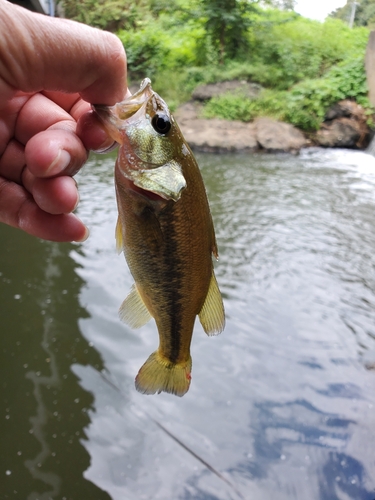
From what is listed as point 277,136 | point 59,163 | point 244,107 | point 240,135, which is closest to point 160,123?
point 59,163

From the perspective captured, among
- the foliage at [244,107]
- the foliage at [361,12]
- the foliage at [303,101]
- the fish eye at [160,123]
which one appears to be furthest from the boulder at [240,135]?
the foliage at [361,12]

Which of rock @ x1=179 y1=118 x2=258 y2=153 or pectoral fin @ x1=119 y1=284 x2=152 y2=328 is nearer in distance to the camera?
pectoral fin @ x1=119 y1=284 x2=152 y2=328

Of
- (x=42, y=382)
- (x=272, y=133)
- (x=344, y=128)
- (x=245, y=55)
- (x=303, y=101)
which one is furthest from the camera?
(x=245, y=55)

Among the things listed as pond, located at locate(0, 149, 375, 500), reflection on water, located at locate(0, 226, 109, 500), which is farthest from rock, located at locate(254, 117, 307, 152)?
reflection on water, located at locate(0, 226, 109, 500)

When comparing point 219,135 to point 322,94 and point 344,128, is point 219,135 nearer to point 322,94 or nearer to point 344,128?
point 344,128

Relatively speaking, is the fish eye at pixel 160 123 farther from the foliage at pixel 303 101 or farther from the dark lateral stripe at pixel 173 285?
the foliage at pixel 303 101

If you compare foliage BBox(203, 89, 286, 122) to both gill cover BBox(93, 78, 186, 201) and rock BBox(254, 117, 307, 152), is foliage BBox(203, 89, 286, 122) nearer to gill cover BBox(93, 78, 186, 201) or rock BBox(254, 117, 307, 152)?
rock BBox(254, 117, 307, 152)

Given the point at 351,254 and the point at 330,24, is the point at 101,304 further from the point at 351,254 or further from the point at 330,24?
the point at 330,24
